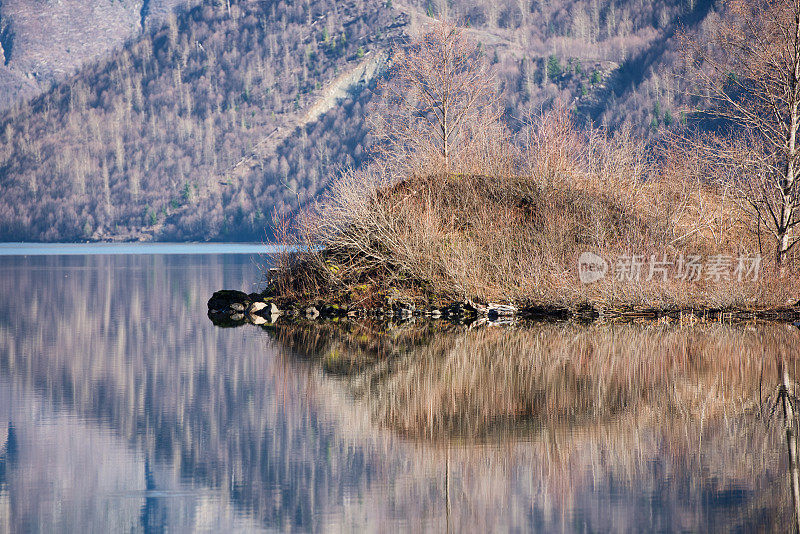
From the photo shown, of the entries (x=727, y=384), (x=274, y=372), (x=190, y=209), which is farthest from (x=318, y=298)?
(x=190, y=209)

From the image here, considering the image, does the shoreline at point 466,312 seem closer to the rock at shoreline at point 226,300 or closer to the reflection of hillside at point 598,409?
the rock at shoreline at point 226,300

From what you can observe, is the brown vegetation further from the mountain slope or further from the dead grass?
the mountain slope

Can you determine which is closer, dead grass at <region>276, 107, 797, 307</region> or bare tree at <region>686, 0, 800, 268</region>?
bare tree at <region>686, 0, 800, 268</region>

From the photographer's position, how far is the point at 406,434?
38.3 ft

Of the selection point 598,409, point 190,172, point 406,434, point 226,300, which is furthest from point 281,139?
point 406,434

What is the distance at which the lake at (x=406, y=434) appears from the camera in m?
8.80

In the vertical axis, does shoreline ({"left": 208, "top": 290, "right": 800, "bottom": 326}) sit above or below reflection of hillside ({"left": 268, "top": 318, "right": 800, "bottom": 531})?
above

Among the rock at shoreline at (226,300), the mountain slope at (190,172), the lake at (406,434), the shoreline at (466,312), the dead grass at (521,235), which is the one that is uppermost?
the mountain slope at (190,172)

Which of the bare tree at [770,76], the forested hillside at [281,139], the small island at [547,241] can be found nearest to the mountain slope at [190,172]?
the forested hillside at [281,139]

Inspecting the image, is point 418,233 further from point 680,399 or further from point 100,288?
point 100,288

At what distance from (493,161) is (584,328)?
8955 mm

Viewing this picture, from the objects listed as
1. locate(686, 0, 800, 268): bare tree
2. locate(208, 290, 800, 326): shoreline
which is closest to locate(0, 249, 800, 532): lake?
locate(208, 290, 800, 326): shoreline

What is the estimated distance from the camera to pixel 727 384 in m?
14.4

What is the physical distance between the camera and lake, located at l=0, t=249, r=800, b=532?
8.80 metres
